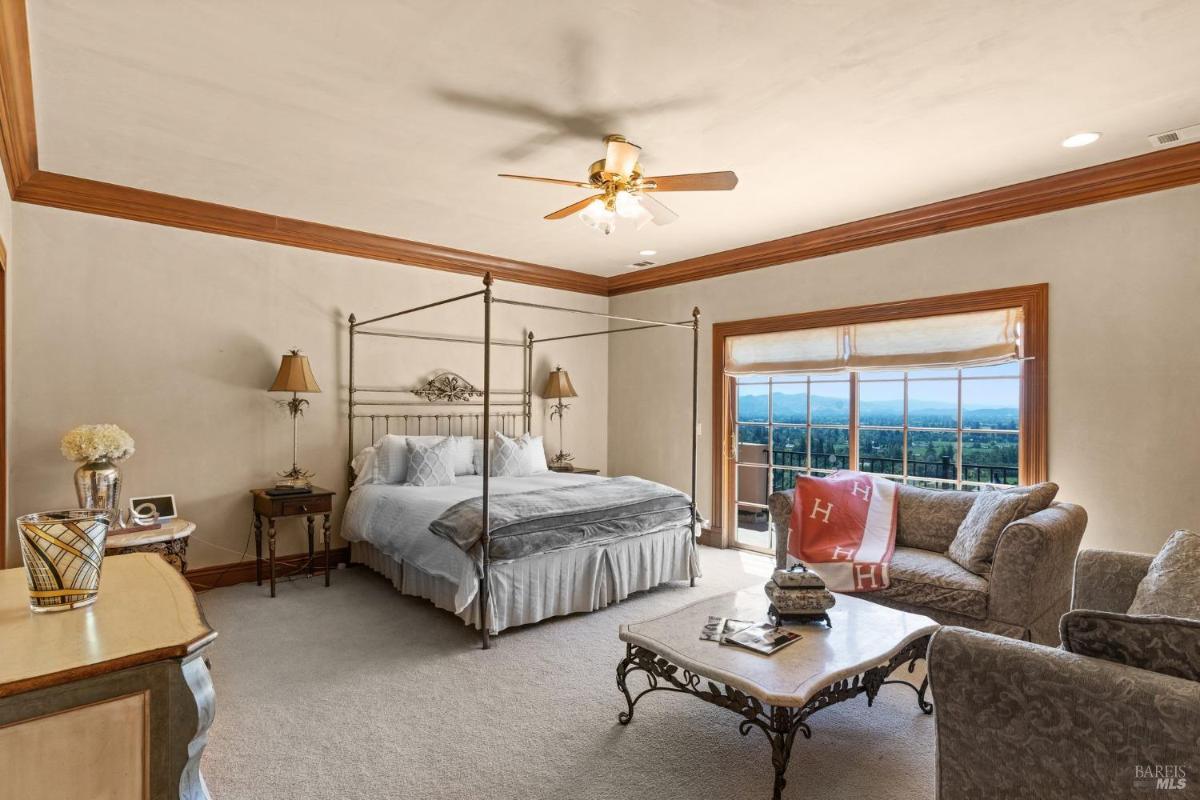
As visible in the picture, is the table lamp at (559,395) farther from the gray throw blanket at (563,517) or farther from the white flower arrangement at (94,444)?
the white flower arrangement at (94,444)

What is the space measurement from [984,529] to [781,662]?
5.78 feet

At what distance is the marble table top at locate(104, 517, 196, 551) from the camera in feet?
10.7

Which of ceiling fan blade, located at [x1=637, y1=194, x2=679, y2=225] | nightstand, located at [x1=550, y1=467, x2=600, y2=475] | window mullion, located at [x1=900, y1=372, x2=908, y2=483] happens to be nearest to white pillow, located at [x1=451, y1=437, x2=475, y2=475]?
nightstand, located at [x1=550, y1=467, x2=600, y2=475]

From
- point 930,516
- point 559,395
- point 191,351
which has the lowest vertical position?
point 930,516

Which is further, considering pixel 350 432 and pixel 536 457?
pixel 536 457

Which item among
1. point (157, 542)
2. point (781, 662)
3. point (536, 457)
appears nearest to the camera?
point (781, 662)

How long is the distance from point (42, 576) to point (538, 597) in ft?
9.15

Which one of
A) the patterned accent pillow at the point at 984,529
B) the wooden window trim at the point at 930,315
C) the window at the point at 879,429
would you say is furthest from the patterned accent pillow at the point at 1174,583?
the window at the point at 879,429

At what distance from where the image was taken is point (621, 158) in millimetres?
3062

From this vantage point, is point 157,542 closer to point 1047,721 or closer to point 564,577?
point 564,577

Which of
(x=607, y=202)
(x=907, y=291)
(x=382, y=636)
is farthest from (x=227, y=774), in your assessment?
(x=907, y=291)

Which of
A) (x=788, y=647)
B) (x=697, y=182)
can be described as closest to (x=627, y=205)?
(x=697, y=182)

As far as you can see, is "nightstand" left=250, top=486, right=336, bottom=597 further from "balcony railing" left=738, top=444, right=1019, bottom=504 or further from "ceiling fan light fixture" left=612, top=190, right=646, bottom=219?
"balcony railing" left=738, top=444, right=1019, bottom=504

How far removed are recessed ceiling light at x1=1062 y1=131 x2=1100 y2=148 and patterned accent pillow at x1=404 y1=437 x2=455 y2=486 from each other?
14.2 ft
